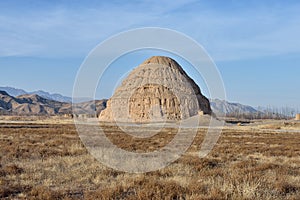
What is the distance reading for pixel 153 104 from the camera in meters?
106

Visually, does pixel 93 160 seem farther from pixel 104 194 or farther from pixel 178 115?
pixel 178 115

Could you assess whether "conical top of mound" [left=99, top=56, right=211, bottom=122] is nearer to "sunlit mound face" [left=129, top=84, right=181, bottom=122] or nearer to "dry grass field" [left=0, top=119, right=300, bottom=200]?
"sunlit mound face" [left=129, top=84, right=181, bottom=122]

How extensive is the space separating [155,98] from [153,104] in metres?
2.18

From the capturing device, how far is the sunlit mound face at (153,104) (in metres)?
104

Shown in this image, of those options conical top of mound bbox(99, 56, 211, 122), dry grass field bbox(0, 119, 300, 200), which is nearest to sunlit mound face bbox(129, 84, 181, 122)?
conical top of mound bbox(99, 56, 211, 122)

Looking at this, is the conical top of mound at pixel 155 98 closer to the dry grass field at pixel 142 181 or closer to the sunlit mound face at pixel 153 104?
the sunlit mound face at pixel 153 104

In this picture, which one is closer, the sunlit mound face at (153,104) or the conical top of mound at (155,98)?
the conical top of mound at (155,98)

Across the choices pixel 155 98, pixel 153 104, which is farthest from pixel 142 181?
pixel 155 98

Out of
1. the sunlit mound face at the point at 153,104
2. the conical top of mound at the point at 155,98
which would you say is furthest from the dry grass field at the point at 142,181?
the sunlit mound face at the point at 153,104

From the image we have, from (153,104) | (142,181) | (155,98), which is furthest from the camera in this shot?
(155,98)

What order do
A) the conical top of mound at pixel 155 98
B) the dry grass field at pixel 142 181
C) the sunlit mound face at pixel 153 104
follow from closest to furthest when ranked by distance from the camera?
the dry grass field at pixel 142 181 → the conical top of mound at pixel 155 98 → the sunlit mound face at pixel 153 104

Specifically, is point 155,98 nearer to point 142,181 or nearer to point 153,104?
point 153,104

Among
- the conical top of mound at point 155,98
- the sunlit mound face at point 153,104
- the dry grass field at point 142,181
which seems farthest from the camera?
the sunlit mound face at point 153,104

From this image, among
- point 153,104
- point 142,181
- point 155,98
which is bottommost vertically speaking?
point 142,181
